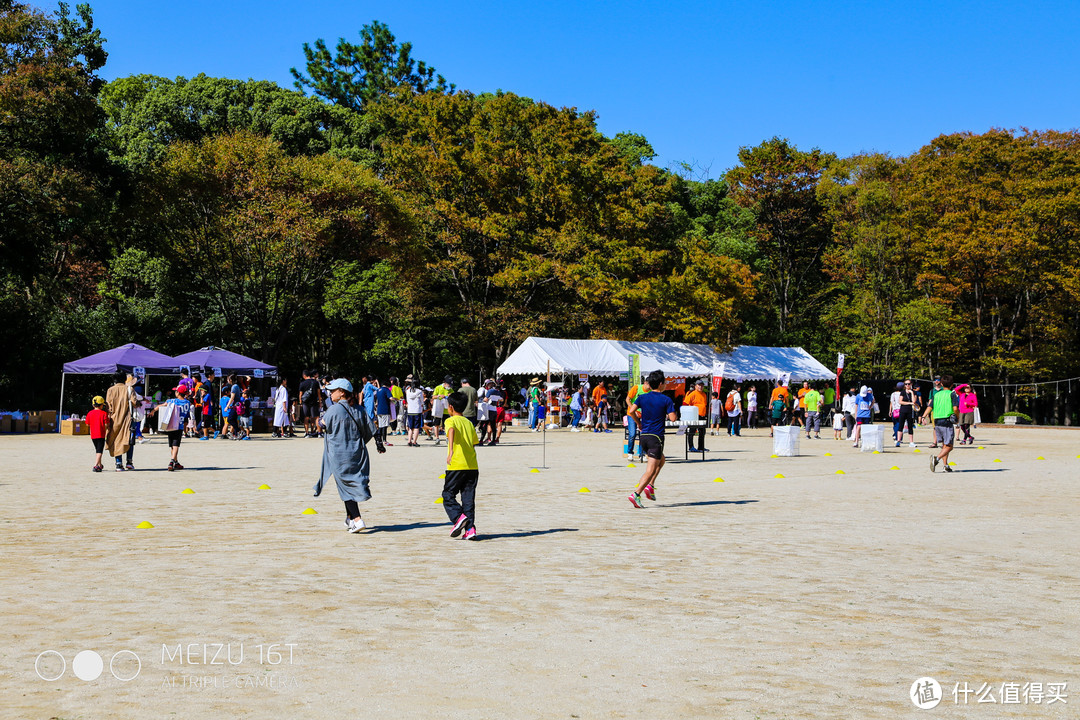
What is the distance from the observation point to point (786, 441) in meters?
23.3

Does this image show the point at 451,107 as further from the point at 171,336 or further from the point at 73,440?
the point at 73,440

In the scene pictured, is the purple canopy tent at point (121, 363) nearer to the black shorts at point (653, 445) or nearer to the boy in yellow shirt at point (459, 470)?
the black shorts at point (653, 445)

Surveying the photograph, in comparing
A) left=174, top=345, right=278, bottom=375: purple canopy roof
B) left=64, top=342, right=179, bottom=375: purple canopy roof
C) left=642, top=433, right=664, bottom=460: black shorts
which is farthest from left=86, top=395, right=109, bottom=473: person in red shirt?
left=174, top=345, right=278, bottom=375: purple canopy roof

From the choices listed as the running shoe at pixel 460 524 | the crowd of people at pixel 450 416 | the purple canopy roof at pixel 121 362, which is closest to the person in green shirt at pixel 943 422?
the crowd of people at pixel 450 416

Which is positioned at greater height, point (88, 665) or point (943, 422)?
point (943, 422)

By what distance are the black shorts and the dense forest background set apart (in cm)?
2540

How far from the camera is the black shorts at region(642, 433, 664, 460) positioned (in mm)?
12953

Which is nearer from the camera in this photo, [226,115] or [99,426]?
[99,426]

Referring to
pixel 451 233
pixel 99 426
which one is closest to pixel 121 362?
pixel 99 426

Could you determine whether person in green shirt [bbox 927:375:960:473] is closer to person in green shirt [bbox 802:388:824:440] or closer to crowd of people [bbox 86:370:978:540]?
crowd of people [bbox 86:370:978:540]

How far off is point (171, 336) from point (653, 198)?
23.7 metres

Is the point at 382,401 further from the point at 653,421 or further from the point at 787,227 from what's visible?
the point at 787,227

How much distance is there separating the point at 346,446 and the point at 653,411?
469 cm

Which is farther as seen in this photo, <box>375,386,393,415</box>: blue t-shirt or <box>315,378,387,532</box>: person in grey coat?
<box>375,386,393,415</box>: blue t-shirt
